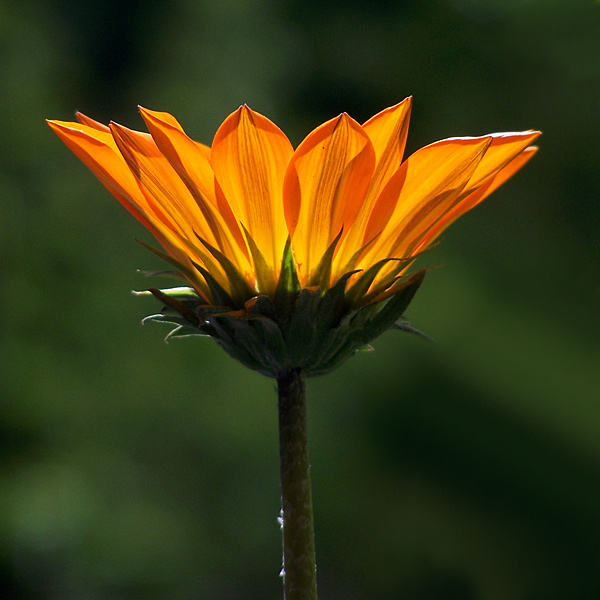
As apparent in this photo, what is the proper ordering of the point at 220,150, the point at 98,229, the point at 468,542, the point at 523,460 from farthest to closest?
the point at 98,229 → the point at 468,542 → the point at 523,460 → the point at 220,150

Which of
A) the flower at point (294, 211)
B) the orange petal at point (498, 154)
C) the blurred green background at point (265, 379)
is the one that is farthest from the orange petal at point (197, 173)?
the blurred green background at point (265, 379)

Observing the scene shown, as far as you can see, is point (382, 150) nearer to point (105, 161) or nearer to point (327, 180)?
point (327, 180)

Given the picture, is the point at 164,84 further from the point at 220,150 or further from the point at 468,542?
the point at 220,150

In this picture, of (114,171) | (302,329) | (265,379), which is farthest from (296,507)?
(265,379)

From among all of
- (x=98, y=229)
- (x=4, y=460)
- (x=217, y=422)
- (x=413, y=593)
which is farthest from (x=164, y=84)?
(x=413, y=593)

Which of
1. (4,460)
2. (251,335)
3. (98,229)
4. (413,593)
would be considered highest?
(98,229)

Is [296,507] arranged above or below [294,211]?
below

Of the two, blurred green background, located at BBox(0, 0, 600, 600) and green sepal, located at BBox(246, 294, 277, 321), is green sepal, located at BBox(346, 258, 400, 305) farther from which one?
blurred green background, located at BBox(0, 0, 600, 600)
